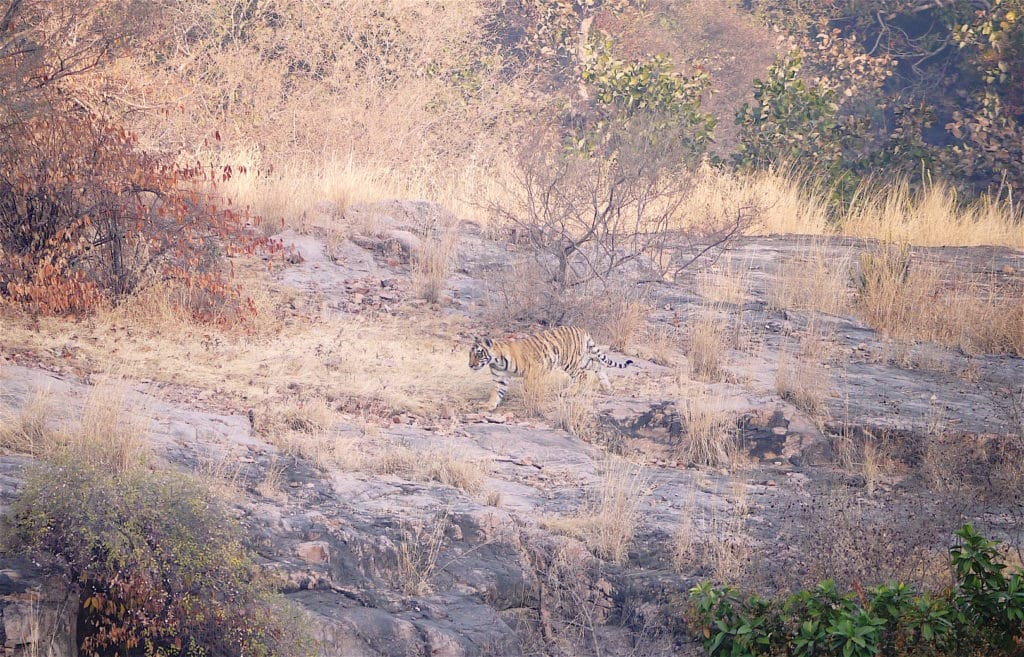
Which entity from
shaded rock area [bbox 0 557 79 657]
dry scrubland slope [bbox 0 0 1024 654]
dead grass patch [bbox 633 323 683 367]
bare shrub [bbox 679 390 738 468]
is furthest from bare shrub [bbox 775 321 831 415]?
shaded rock area [bbox 0 557 79 657]

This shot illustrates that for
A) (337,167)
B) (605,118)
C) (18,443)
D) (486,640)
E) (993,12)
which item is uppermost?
(993,12)

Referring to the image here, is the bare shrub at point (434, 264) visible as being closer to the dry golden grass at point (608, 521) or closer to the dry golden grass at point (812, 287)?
the dry golden grass at point (812, 287)

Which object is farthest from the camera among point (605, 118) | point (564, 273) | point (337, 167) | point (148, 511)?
point (605, 118)

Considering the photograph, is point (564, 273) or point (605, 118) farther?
point (605, 118)

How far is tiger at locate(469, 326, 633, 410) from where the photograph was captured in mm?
8094

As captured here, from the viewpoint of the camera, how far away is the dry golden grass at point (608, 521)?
5.62m

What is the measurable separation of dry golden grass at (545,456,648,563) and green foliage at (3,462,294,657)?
1.88 meters

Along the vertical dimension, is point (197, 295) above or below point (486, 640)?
above

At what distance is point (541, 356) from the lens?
8.35 meters

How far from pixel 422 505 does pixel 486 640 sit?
1.20 m

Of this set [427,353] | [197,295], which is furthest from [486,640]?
[197,295]

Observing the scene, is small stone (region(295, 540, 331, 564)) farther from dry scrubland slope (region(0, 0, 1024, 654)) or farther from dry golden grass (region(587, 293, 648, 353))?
dry golden grass (region(587, 293, 648, 353))

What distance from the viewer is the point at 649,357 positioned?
9250 mm

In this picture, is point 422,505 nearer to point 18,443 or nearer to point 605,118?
point 18,443
